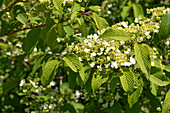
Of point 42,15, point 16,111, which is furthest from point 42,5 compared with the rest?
point 16,111

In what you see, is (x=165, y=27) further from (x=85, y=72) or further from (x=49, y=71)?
(x=49, y=71)

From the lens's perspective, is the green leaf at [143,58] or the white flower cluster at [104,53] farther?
the white flower cluster at [104,53]

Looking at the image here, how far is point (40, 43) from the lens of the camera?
6.94 ft

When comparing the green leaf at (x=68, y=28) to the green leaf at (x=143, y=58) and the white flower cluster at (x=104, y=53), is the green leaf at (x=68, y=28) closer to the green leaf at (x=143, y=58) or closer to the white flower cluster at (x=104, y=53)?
the white flower cluster at (x=104, y=53)

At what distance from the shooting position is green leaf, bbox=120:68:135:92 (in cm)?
154

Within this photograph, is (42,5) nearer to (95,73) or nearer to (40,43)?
(40,43)

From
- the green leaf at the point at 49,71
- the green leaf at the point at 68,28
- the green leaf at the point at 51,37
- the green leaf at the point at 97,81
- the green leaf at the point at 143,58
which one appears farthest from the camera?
the green leaf at the point at 68,28

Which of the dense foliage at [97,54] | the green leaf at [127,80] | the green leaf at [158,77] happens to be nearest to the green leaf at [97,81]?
the dense foliage at [97,54]

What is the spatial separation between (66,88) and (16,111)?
1146 mm

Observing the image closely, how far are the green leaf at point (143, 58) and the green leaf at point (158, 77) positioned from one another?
0.20m

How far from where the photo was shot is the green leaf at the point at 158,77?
1.63 metres

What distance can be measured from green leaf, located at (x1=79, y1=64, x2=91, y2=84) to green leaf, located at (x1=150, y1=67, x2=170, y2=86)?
0.47 metres

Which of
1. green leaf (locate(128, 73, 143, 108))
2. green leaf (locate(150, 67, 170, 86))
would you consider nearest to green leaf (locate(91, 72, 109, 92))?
green leaf (locate(128, 73, 143, 108))

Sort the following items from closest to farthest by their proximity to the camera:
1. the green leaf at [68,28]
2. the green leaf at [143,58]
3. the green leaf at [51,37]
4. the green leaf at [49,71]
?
the green leaf at [143,58] → the green leaf at [49,71] → the green leaf at [51,37] → the green leaf at [68,28]
